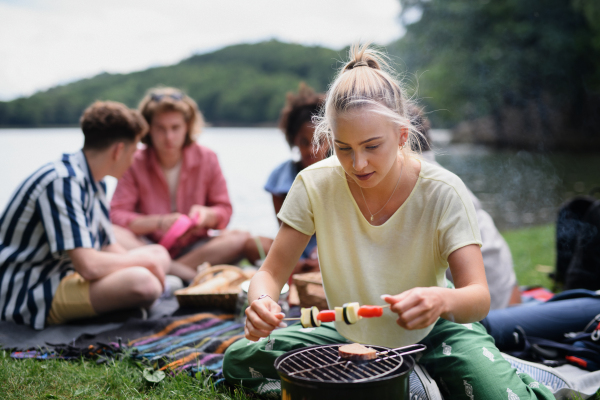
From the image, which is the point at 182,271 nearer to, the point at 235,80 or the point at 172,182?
the point at 172,182

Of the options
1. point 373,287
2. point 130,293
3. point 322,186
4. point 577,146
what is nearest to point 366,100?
point 322,186

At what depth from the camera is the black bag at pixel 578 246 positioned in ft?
13.0

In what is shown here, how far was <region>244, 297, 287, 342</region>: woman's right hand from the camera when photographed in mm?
1741

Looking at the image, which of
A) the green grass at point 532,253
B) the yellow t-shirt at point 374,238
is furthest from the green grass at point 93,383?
the green grass at point 532,253

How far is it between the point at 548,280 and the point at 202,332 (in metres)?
3.52

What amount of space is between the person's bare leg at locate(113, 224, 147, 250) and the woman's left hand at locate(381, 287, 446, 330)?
11.4 ft

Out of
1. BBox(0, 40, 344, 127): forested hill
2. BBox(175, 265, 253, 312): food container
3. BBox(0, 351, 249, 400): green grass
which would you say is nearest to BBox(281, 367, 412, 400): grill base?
BBox(0, 351, 249, 400): green grass

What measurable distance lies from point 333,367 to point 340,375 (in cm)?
7

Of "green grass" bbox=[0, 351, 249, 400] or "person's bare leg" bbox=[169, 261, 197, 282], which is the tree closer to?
"person's bare leg" bbox=[169, 261, 197, 282]

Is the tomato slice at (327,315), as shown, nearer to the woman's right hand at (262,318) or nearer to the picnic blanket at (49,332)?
the woman's right hand at (262,318)

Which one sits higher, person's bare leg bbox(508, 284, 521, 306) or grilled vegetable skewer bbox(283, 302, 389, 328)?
grilled vegetable skewer bbox(283, 302, 389, 328)

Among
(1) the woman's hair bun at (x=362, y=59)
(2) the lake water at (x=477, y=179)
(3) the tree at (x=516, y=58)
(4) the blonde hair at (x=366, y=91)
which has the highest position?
(3) the tree at (x=516, y=58)

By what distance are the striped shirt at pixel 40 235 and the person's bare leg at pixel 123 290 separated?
296mm

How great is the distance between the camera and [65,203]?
10.5 feet
